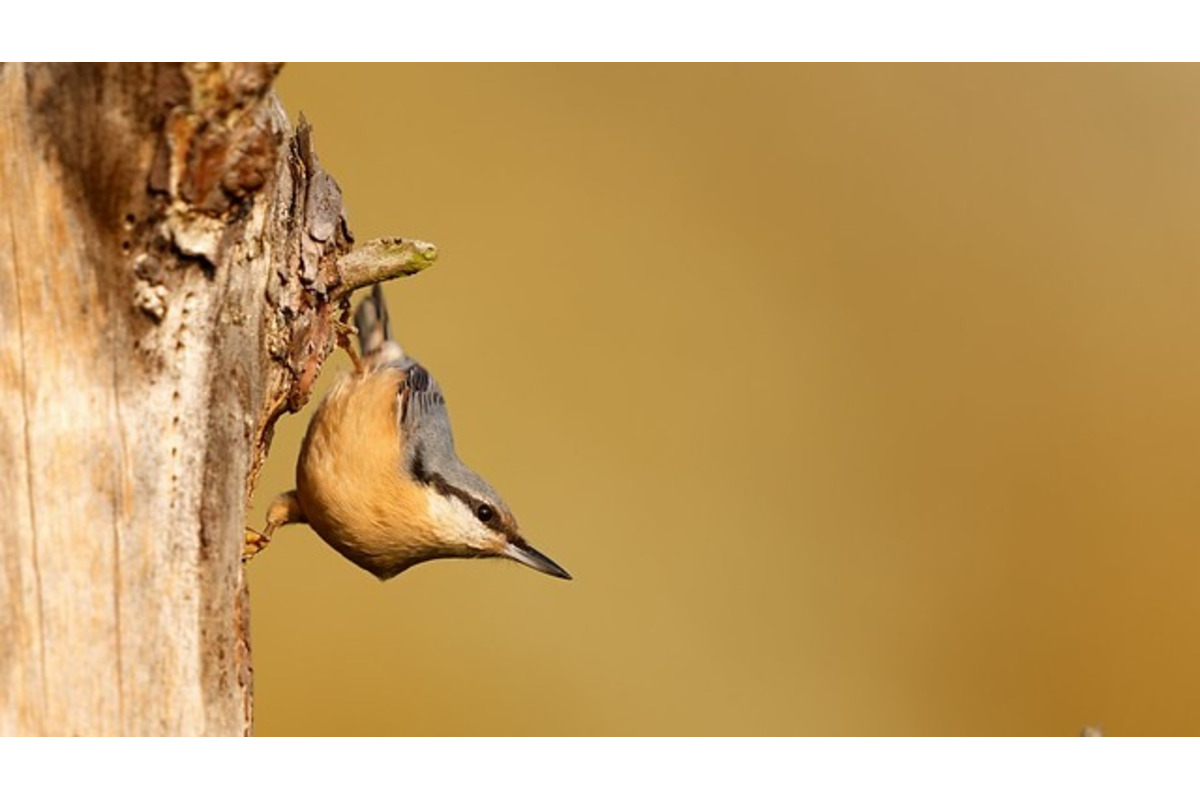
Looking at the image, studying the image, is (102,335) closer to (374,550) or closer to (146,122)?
(146,122)

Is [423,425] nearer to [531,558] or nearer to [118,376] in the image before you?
[531,558]

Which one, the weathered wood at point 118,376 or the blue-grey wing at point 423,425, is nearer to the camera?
the weathered wood at point 118,376

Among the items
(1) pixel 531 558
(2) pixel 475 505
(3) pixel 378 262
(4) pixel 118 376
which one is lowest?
(1) pixel 531 558

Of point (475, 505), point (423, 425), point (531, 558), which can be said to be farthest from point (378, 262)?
point (531, 558)

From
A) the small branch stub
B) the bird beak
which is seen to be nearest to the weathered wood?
the small branch stub

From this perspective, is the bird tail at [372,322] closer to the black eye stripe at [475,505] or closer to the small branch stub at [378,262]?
the black eye stripe at [475,505]

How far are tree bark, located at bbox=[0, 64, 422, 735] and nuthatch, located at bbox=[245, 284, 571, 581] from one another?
979mm

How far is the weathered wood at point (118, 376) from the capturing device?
1.69 meters

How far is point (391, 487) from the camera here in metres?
2.90

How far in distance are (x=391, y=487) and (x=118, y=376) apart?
3.86 ft

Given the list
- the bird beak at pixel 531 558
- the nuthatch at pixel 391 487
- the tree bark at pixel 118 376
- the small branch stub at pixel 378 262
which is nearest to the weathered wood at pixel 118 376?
the tree bark at pixel 118 376

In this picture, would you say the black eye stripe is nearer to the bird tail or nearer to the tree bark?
the bird tail

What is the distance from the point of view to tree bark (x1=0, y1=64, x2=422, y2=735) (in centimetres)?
169
